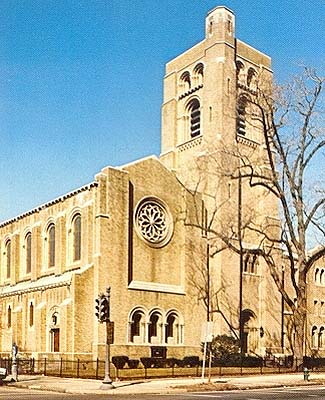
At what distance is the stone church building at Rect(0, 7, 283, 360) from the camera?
42719 mm

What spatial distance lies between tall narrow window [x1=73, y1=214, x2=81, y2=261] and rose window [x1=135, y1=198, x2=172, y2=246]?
438cm

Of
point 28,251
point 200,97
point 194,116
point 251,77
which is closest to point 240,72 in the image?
point 251,77

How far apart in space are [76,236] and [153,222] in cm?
582

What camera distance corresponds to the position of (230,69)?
54.3 m

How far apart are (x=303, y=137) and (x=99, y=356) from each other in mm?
19067

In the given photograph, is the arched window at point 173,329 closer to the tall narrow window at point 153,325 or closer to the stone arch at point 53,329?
the tall narrow window at point 153,325

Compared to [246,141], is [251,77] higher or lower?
higher

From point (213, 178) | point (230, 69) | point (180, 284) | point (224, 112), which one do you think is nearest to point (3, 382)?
point (180, 284)

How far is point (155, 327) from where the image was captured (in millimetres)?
45156

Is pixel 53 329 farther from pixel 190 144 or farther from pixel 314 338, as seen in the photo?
pixel 314 338

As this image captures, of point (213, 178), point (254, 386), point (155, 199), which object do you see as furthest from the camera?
point (213, 178)

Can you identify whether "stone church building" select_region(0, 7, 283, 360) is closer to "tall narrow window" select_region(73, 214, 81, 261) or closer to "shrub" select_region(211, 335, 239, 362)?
"tall narrow window" select_region(73, 214, 81, 261)

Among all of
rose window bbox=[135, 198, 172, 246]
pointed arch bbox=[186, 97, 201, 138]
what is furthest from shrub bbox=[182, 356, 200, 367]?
pointed arch bbox=[186, 97, 201, 138]

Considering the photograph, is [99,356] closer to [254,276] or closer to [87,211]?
[87,211]
